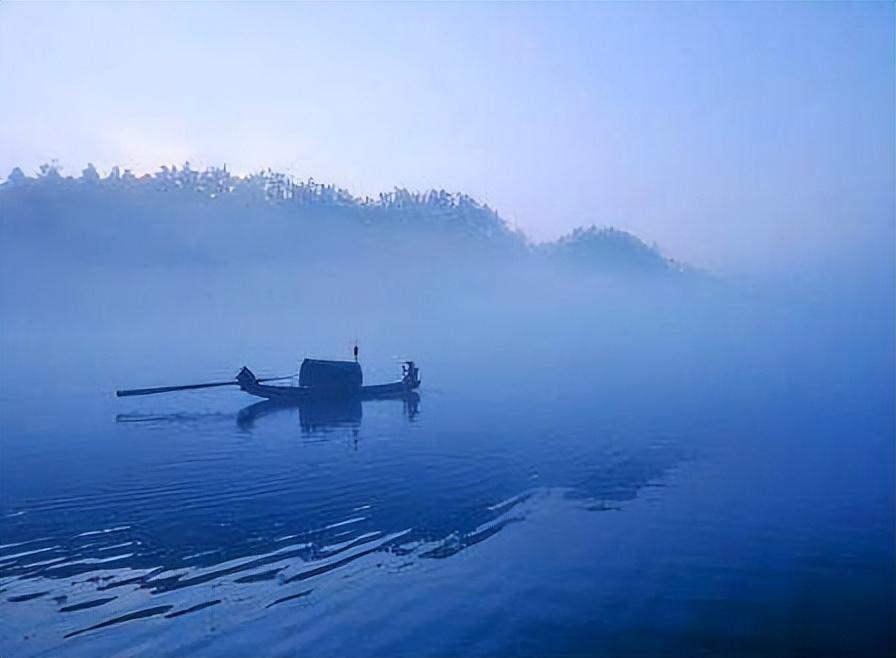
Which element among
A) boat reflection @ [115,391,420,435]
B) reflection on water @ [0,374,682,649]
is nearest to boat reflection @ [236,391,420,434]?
boat reflection @ [115,391,420,435]

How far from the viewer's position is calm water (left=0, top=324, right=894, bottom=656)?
10531mm

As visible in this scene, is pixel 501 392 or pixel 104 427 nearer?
pixel 104 427

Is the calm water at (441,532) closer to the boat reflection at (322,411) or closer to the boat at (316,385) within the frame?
the boat reflection at (322,411)

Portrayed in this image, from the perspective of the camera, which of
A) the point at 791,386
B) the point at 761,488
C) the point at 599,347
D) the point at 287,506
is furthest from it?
the point at 599,347

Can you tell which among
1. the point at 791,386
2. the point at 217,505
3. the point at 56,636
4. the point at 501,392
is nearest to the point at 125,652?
the point at 56,636

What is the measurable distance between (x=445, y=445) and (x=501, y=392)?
11.8m

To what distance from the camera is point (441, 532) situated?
1434 cm

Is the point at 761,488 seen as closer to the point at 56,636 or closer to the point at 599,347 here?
the point at 56,636

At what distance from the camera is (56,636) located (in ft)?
33.5

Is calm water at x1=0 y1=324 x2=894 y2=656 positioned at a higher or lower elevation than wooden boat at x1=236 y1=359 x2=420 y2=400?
lower

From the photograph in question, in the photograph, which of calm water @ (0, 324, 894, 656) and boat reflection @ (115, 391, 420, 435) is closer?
calm water @ (0, 324, 894, 656)

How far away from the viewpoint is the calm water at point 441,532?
415 inches

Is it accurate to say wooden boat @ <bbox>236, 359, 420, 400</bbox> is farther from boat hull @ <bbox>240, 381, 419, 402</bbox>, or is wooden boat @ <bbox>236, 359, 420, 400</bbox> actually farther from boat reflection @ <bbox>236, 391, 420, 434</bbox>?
boat reflection @ <bbox>236, 391, 420, 434</bbox>

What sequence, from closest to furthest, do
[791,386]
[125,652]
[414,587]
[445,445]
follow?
[125,652] < [414,587] < [445,445] < [791,386]
